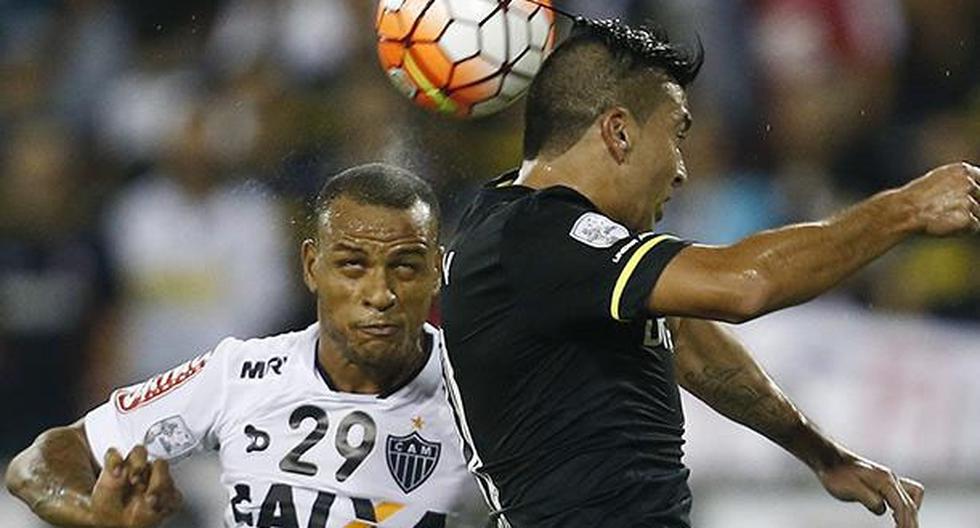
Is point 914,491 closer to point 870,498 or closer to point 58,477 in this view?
point 870,498

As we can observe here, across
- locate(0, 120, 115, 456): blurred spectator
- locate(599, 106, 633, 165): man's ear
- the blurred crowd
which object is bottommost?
locate(0, 120, 115, 456): blurred spectator

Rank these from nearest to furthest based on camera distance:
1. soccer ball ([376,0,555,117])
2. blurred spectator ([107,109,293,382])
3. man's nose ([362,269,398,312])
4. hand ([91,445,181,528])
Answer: hand ([91,445,181,528]) → man's nose ([362,269,398,312]) → soccer ball ([376,0,555,117]) → blurred spectator ([107,109,293,382])

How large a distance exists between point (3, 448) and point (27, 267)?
2.63 ft

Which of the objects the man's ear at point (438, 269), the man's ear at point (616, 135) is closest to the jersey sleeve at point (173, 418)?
the man's ear at point (438, 269)

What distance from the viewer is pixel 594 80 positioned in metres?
3.82

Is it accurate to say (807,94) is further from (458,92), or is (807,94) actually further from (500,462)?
(500,462)

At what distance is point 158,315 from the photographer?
7.12 meters

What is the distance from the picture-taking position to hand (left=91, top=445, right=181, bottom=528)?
4.09 metres

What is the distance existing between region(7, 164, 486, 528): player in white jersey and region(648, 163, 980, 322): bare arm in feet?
3.10

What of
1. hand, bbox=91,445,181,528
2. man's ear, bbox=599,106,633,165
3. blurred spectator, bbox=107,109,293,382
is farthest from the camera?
blurred spectator, bbox=107,109,293,382

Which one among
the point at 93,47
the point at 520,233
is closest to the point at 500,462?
the point at 520,233

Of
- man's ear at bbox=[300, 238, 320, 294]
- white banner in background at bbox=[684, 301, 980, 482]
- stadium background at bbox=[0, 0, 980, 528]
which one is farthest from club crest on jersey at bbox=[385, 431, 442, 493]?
white banner in background at bbox=[684, 301, 980, 482]

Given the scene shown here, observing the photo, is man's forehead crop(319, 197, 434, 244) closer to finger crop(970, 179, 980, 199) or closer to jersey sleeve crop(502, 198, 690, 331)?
jersey sleeve crop(502, 198, 690, 331)

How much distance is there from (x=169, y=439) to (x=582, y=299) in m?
1.25
